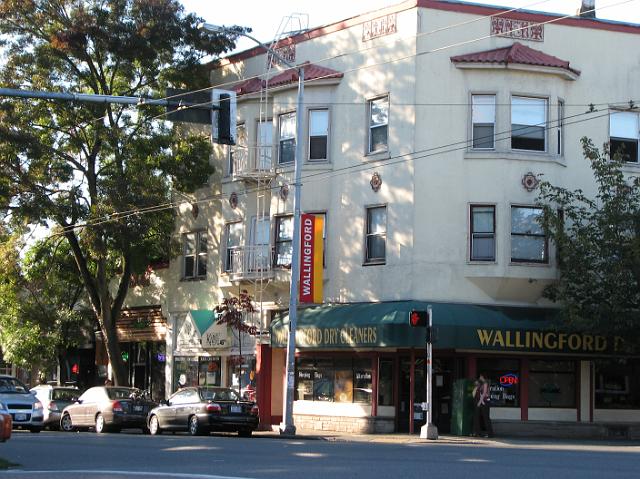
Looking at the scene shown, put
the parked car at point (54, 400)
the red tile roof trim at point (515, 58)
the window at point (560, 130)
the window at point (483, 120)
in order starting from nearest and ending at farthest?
the red tile roof trim at point (515, 58) → the window at point (483, 120) → the window at point (560, 130) → the parked car at point (54, 400)

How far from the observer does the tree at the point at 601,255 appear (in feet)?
86.8

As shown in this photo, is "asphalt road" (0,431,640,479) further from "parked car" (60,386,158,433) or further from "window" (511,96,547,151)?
"window" (511,96,547,151)

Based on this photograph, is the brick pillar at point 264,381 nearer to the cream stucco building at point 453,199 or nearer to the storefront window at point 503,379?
the cream stucco building at point 453,199

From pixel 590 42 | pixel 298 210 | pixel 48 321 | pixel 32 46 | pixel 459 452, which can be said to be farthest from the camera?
pixel 48 321

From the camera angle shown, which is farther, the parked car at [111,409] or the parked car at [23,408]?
the parked car at [111,409]

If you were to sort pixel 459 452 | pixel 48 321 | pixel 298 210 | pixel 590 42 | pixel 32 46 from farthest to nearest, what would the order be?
1. pixel 48 321
2. pixel 32 46
3. pixel 590 42
4. pixel 298 210
5. pixel 459 452

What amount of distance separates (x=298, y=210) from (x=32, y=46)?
485 inches

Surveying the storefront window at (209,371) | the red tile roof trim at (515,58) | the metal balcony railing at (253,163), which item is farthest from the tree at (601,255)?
the storefront window at (209,371)

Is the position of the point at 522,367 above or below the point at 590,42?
below

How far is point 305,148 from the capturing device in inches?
1249

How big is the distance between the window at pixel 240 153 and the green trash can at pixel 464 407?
10.3 meters

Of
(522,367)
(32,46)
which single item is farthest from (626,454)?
(32,46)

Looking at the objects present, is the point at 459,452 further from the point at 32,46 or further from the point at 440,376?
the point at 32,46

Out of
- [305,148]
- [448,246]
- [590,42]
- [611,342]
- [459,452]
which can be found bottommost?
[459,452]
